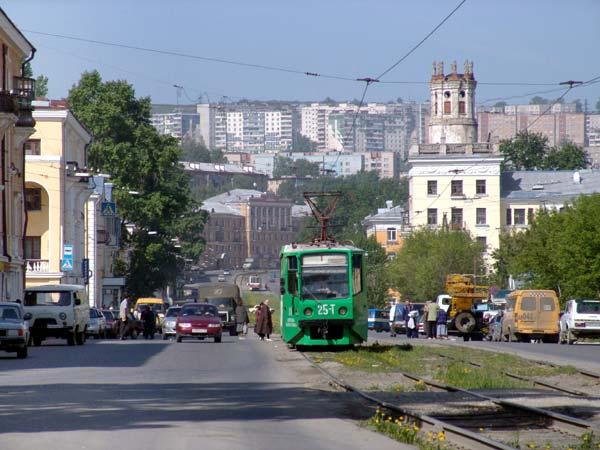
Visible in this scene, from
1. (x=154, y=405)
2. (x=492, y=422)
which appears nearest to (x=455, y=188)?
(x=154, y=405)

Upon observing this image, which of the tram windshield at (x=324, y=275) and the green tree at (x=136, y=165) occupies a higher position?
the green tree at (x=136, y=165)

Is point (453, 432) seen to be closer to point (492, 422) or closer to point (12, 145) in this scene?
point (492, 422)

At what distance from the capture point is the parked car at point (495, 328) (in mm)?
59844

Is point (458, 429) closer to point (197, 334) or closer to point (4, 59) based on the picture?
point (197, 334)

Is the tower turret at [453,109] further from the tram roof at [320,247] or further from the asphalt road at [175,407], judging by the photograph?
the asphalt road at [175,407]

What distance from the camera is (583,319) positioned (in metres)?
51.9

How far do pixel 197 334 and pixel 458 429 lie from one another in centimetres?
3619

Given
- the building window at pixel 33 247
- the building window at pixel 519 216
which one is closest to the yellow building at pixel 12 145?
the building window at pixel 33 247

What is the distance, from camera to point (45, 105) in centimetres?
8119

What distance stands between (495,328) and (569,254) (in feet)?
30.3

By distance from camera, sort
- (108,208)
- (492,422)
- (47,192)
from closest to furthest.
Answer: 1. (492,422)
2. (47,192)
3. (108,208)

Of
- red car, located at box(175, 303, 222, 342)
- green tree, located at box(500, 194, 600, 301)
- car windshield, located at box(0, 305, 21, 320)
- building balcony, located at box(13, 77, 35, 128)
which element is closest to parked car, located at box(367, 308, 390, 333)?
green tree, located at box(500, 194, 600, 301)

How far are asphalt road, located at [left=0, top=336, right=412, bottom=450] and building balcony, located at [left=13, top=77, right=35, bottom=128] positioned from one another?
96.7 ft

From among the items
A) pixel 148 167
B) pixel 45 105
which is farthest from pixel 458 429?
pixel 148 167
